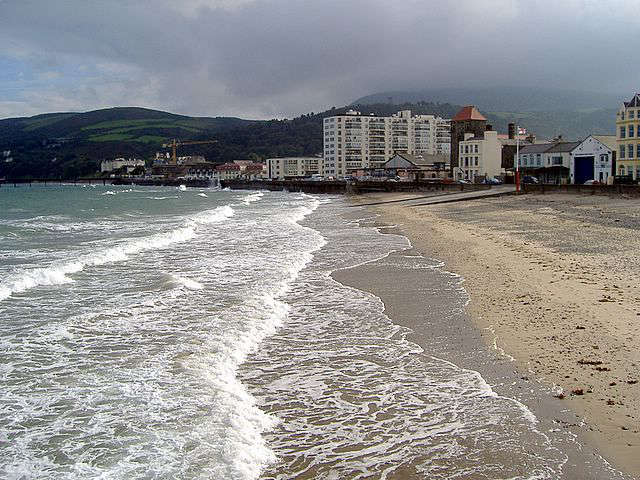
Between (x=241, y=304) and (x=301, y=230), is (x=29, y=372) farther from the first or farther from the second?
(x=301, y=230)

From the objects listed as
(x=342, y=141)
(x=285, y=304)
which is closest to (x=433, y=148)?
(x=342, y=141)

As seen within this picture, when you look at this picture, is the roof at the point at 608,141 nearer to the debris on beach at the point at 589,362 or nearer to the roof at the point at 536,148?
the roof at the point at 536,148

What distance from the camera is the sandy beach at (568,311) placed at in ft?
18.6

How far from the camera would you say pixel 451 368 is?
23.8 feet

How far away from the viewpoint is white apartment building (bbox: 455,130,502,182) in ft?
239

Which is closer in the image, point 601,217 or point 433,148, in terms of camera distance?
point 601,217

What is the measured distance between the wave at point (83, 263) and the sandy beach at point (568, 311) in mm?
6149

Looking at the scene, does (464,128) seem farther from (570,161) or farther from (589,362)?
(589,362)

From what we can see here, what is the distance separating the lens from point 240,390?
6.59 meters

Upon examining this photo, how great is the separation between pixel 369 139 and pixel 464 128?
4927 cm

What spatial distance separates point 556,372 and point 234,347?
12.5ft

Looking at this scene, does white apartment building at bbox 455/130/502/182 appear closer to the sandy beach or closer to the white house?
the white house

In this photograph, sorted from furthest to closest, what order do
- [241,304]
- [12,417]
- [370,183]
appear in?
[370,183]
[241,304]
[12,417]

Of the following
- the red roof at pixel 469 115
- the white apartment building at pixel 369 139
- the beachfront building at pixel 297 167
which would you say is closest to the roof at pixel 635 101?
the red roof at pixel 469 115
